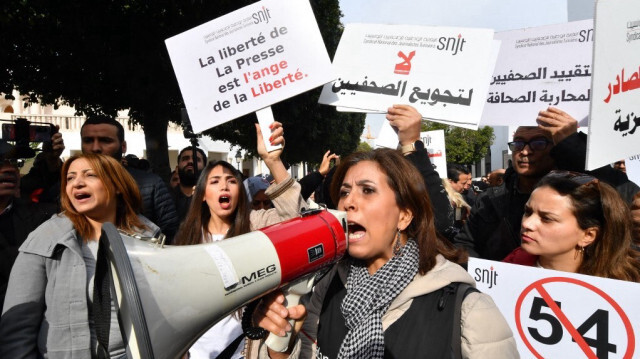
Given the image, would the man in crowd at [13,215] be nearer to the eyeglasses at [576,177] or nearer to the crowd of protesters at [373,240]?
the crowd of protesters at [373,240]

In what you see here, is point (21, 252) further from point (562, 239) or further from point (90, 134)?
point (562, 239)

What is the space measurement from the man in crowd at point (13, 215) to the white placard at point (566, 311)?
9.29 feet

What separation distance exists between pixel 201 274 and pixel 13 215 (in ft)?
8.84

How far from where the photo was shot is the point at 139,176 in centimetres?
341

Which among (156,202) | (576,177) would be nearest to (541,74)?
(576,177)

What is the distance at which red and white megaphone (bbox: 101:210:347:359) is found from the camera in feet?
3.76

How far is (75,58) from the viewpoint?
9727 mm

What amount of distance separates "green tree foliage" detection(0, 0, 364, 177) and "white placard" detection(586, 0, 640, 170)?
744 centimetres

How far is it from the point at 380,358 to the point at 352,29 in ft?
7.88

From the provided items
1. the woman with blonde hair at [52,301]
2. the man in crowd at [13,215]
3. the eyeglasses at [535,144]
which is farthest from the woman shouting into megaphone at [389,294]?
the man in crowd at [13,215]

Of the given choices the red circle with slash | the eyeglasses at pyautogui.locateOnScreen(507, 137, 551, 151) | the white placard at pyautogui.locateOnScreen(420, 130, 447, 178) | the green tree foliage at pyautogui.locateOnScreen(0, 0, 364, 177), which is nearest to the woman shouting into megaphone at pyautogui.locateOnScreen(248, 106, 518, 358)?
the red circle with slash

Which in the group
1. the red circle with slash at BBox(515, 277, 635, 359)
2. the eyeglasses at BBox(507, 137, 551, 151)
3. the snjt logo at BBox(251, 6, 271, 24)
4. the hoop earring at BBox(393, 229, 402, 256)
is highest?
the snjt logo at BBox(251, 6, 271, 24)

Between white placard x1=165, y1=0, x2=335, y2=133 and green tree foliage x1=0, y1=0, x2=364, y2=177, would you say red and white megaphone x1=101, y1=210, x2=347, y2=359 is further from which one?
green tree foliage x1=0, y1=0, x2=364, y2=177

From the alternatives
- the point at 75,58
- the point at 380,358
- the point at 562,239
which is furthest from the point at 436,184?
the point at 75,58
